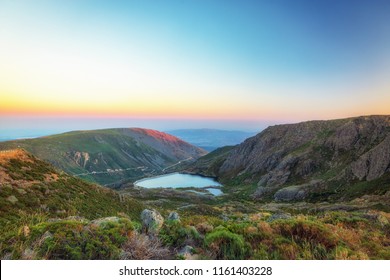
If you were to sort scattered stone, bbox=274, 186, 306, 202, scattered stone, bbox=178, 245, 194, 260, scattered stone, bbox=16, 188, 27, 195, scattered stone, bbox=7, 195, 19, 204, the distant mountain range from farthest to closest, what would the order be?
scattered stone, bbox=274, 186, 306, 202
the distant mountain range
scattered stone, bbox=16, 188, 27, 195
scattered stone, bbox=7, 195, 19, 204
scattered stone, bbox=178, 245, 194, 260

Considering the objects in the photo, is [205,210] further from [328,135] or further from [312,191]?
[328,135]

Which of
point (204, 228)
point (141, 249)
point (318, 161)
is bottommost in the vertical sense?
point (318, 161)

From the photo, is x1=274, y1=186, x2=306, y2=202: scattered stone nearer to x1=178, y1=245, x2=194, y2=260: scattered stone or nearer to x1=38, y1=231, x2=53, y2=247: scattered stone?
x1=178, y1=245, x2=194, y2=260: scattered stone

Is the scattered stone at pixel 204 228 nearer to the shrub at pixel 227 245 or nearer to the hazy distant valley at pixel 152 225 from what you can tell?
the hazy distant valley at pixel 152 225

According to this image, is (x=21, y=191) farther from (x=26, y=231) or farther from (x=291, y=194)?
(x=291, y=194)

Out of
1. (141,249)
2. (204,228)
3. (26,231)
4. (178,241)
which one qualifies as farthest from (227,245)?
(26,231)

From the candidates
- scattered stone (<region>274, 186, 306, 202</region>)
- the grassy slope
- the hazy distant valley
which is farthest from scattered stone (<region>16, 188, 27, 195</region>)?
scattered stone (<region>274, 186, 306, 202</region>)

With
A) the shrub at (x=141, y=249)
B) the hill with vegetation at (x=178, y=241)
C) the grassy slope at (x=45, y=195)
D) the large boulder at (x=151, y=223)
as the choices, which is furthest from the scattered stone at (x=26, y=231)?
the grassy slope at (x=45, y=195)

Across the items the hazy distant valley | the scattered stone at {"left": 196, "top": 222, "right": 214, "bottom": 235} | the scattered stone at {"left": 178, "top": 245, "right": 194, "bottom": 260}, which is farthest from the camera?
the scattered stone at {"left": 196, "top": 222, "right": 214, "bottom": 235}

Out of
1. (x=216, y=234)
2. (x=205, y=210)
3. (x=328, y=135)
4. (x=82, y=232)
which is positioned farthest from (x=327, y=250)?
(x=328, y=135)
